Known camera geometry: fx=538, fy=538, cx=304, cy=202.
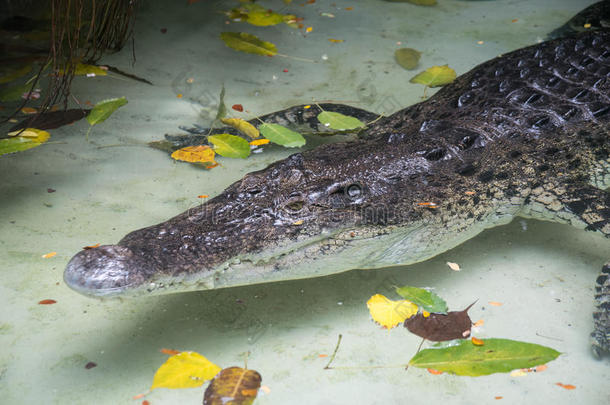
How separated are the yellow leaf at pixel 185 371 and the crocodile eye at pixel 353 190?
93cm

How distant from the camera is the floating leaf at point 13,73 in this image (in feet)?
12.5

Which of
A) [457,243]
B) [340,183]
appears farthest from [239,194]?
[457,243]

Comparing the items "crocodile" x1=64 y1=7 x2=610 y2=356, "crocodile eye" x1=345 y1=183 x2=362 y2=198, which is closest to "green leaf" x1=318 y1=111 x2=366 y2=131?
"crocodile" x1=64 y1=7 x2=610 y2=356

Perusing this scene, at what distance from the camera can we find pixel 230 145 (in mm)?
3404

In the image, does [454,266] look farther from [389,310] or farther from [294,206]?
[294,206]

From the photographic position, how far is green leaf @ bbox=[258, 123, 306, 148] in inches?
133

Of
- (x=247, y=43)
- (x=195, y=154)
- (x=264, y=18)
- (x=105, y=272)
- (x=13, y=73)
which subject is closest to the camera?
(x=105, y=272)

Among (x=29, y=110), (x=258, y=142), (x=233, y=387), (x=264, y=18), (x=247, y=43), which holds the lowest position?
(x=233, y=387)

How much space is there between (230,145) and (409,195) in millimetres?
1343

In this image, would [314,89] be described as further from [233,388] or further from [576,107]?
[233,388]

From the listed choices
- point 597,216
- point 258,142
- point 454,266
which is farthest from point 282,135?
point 597,216

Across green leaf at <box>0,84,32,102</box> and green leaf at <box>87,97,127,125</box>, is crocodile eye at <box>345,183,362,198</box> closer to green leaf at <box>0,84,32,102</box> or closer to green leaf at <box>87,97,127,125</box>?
green leaf at <box>87,97,127,125</box>

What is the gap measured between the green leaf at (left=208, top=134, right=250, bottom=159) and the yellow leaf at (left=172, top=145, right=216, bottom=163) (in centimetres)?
6

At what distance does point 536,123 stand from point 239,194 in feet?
5.61
